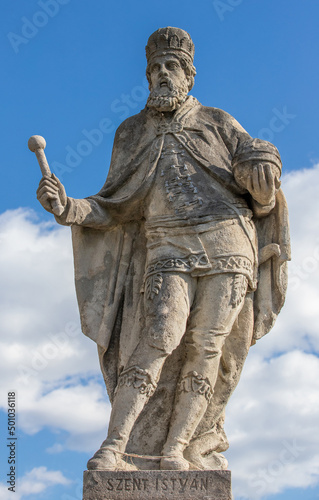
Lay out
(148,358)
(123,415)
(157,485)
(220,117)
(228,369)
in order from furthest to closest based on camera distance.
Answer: (220,117) → (228,369) → (148,358) → (123,415) → (157,485)

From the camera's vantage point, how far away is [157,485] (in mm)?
7434

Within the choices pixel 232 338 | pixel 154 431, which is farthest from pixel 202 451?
pixel 232 338

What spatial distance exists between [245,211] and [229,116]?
122 centimetres

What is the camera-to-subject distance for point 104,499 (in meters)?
7.33

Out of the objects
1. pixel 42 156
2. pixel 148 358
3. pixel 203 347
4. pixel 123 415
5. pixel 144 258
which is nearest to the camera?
pixel 123 415

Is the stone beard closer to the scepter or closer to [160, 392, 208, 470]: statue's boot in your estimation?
the scepter

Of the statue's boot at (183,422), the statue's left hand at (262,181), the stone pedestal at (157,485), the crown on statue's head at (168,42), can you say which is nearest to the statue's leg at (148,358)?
the stone pedestal at (157,485)

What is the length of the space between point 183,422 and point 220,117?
11.0 feet

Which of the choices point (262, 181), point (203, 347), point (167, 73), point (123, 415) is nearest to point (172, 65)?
point (167, 73)

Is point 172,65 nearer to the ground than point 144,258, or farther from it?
farther from it

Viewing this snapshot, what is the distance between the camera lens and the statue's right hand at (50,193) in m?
8.23

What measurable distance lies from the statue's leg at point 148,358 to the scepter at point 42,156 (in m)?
1.26

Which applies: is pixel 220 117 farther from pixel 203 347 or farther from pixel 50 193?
pixel 203 347

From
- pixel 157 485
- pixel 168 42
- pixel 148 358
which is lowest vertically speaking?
pixel 157 485
